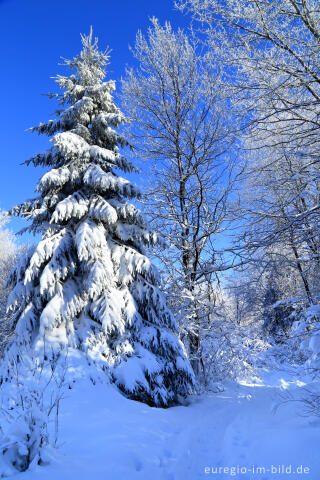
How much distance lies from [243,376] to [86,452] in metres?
6.15

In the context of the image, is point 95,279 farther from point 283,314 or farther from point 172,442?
point 283,314

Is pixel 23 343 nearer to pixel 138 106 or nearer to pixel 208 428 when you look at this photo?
pixel 208 428

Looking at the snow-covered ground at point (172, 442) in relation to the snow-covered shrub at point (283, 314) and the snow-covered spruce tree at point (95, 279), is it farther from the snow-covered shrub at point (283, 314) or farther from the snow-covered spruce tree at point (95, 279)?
the snow-covered shrub at point (283, 314)

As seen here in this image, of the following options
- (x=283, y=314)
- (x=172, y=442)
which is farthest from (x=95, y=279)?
(x=283, y=314)

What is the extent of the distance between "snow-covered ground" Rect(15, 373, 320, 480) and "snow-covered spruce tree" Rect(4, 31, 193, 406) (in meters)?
0.80

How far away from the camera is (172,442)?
4055 millimetres

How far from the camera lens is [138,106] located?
8.54 m

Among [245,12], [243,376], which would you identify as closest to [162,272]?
[243,376]

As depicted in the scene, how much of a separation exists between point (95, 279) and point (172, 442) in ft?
11.0

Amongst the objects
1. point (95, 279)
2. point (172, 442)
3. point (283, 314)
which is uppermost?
point (95, 279)

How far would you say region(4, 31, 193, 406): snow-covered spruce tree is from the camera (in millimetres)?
5815

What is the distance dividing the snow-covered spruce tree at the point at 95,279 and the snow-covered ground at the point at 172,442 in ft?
2.62

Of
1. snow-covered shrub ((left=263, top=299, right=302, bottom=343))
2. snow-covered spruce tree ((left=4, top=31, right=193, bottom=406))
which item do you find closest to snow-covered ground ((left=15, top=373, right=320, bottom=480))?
snow-covered spruce tree ((left=4, top=31, right=193, bottom=406))

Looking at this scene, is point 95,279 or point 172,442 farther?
point 95,279
